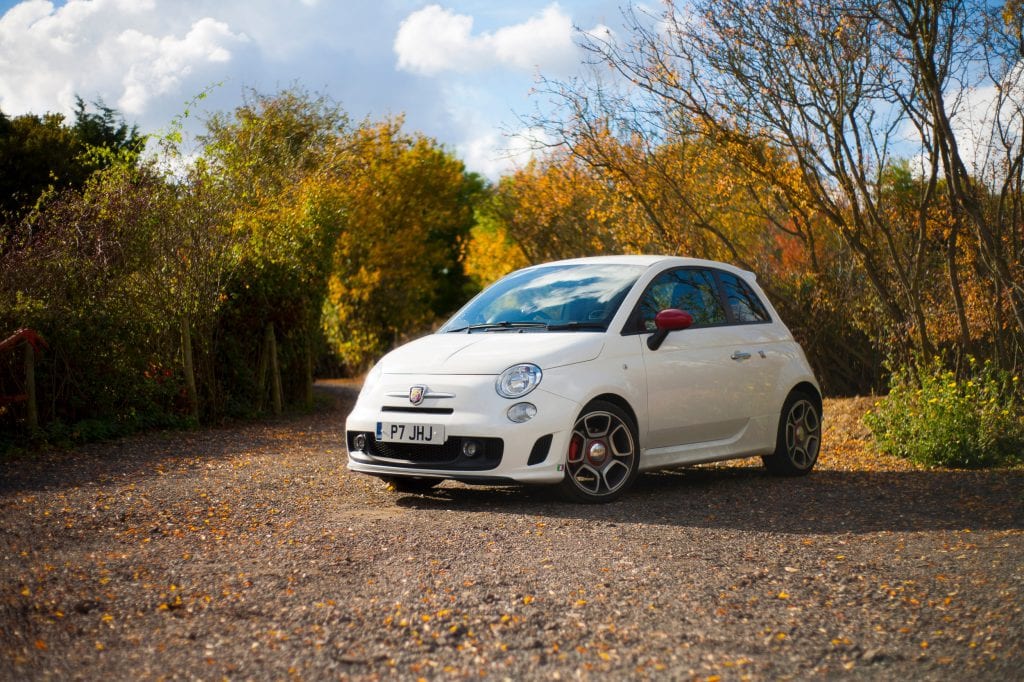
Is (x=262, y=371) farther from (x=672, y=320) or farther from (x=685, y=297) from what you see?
(x=672, y=320)

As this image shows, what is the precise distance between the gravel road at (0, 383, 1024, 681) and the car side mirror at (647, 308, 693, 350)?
1.10 meters

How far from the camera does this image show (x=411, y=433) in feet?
23.9

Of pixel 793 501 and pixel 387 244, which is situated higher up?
pixel 387 244

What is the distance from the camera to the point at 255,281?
49.5 ft

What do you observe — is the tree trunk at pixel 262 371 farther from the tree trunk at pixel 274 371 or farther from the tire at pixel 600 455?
the tire at pixel 600 455

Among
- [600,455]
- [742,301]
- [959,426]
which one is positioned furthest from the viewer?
[959,426]

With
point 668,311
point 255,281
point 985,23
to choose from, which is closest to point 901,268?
point 985,23

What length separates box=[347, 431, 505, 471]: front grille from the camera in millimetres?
7070

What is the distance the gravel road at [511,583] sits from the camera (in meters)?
4.05

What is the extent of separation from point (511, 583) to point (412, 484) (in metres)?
3.18

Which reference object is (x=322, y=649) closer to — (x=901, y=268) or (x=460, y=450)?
(x=460, y=450)

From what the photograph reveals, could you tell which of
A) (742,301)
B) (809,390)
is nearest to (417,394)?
(742,301)

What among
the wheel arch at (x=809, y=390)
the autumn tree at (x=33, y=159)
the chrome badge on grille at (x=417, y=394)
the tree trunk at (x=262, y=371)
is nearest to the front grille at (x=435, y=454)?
the chrome badge on grille at (x=417, y=394)

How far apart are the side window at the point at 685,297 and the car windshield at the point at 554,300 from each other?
0.19 meters
